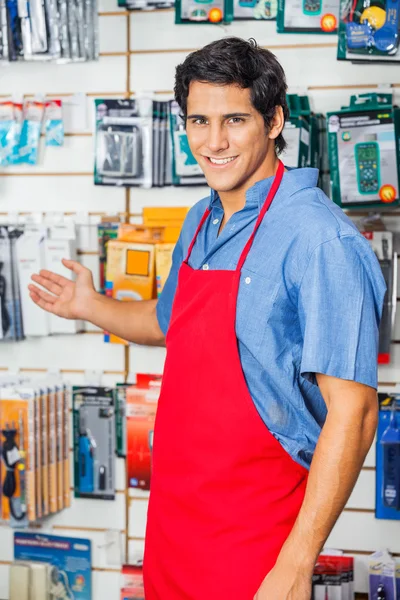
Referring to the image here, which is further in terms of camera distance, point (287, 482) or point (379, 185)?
point (379, 185)

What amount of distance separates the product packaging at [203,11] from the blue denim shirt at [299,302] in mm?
1734

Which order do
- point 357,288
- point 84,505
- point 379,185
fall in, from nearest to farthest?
1. point 357,288
2. point 379,185
3. point 84,505

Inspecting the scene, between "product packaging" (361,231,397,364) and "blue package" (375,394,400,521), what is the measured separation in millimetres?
194

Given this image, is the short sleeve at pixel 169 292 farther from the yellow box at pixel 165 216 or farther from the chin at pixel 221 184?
the yellow box at pixel 165 216

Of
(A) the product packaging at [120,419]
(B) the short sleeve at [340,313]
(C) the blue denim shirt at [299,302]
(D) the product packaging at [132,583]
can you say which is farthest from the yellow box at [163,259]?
(B) the short sleeve at [340,313]

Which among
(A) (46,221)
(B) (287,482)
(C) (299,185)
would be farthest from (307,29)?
(B) (287,482)

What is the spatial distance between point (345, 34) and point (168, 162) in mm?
873

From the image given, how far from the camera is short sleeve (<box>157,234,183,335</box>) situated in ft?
8.03

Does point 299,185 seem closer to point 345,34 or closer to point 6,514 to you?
point 345,34

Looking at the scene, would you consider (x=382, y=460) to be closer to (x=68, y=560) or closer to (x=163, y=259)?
(x=163, y=259)

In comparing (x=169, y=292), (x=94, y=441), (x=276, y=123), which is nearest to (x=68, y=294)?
(x=169, y=292)

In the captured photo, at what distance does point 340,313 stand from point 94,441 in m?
2.23

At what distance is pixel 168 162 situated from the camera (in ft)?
11.8

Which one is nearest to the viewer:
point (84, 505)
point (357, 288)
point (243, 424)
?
point (357, 288)
